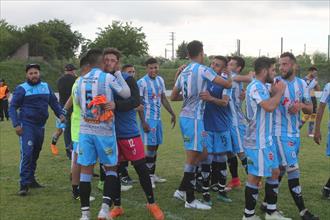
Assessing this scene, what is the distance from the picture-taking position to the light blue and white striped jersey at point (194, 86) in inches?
261

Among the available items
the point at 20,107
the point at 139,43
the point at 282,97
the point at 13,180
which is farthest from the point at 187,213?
the point at 139,43

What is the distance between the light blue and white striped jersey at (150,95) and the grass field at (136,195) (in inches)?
50.6

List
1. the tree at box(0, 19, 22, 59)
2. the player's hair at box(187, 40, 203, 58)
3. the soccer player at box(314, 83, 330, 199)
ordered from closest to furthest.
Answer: the player's hair at box(187, 40, 203, 58) → the soccer player at box(314, 83, 330, 199) → the tree at box(0, 19, 22, 59)

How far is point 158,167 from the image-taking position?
33.7ft

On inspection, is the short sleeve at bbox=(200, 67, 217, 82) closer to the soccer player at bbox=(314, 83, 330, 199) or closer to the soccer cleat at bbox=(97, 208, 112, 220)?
the soccer player at bbox=(314, 83, 330, 199)

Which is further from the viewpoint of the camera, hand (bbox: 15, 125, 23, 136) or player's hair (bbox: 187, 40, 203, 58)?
hand (bbox: 15, 125, 23, 136)

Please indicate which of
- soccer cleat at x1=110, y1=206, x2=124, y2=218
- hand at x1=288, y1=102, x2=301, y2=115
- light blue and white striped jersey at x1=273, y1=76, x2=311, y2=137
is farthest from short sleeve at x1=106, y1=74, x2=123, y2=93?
hand at x1=288, y1=102, x2=301, y2=115

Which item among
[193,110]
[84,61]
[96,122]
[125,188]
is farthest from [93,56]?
[125,188]

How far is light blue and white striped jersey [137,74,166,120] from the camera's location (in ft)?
28.0

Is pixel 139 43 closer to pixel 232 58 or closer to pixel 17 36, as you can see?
pixel 17 36

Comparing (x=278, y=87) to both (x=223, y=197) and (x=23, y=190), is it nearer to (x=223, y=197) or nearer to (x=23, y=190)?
(x=223, y=197)

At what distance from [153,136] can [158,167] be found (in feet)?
6.55

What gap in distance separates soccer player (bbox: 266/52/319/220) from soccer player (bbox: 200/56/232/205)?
1.16 metres

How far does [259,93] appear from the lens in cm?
577
